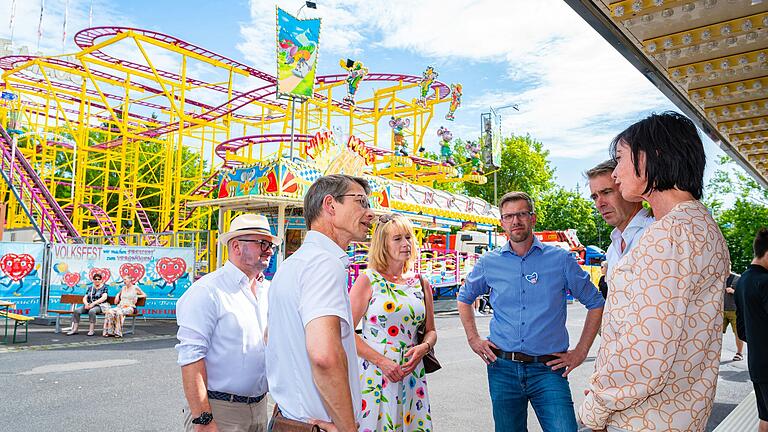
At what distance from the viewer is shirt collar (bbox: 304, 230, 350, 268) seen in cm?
208

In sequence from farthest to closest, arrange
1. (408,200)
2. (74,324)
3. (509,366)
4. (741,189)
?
(741,189) < (408,200) < (74,324) < (509,366)

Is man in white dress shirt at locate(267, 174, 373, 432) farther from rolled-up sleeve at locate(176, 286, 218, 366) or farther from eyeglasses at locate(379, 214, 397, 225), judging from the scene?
eyeglasses at locate(379, 214, 397, 225)

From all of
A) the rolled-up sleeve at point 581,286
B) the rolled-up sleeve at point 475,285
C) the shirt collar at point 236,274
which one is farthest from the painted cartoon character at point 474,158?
the shirt collar at point 236,274

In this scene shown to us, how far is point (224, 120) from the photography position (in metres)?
25.0

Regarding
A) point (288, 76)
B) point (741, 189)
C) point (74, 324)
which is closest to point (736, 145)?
point (288, 76)

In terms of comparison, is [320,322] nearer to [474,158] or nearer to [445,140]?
[445,140]

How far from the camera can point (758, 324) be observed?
3.76 m

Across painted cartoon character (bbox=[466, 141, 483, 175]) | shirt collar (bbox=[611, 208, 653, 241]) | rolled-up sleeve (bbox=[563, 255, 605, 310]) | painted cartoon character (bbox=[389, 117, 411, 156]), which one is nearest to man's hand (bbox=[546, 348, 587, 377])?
rolled-up sleeve (bbox=[563, 255, 605, 310])

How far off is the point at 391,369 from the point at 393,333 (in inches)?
8.9

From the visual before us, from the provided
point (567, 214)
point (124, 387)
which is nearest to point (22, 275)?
point (124, 387)

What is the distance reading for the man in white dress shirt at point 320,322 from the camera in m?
1.89

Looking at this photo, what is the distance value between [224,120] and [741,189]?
33376 millimetres

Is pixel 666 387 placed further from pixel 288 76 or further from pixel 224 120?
pixel 224 120

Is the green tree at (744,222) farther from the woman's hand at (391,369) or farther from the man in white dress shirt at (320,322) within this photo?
the man in white dress shirt at (320,322)
